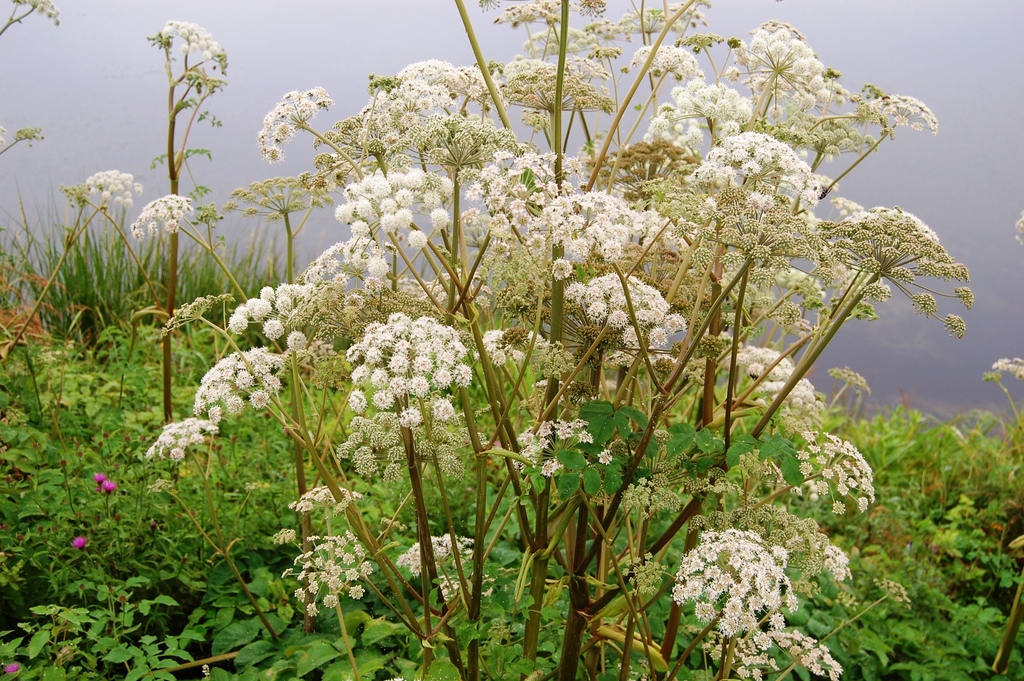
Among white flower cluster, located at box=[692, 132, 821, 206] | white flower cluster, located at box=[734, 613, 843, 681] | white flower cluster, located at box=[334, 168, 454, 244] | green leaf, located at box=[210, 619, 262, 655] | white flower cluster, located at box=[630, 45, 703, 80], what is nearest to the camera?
white flower cluster, located at box=[334, 168, 454, 244]

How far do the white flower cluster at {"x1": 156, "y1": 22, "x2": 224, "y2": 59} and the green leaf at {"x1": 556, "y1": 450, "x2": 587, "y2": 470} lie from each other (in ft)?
9.81

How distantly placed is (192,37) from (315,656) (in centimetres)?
302

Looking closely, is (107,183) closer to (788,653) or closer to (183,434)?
(183,434)

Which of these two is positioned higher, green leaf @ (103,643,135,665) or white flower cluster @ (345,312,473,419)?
white flower cluster @ (345,312,473,419)

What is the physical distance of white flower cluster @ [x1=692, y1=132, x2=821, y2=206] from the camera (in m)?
2.10

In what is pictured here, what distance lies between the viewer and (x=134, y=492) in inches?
150

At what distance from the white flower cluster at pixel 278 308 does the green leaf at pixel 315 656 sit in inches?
51.0

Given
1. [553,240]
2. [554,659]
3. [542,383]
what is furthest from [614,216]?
[554,659]

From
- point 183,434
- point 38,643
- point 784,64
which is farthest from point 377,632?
point 784,64

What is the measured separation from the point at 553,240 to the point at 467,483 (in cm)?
306

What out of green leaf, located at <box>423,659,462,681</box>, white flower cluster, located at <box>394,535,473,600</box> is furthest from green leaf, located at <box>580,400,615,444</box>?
green leaf, located at <box>423,659,462,681</box>

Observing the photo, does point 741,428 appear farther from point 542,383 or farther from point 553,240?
point 553,240

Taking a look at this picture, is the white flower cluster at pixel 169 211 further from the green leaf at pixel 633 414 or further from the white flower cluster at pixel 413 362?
the green leaf at pixel 633 414

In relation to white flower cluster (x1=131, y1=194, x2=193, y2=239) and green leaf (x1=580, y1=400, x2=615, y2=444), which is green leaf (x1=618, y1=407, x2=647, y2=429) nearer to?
green leaf (x1=580, y1=400, x2=615, y2=444)
